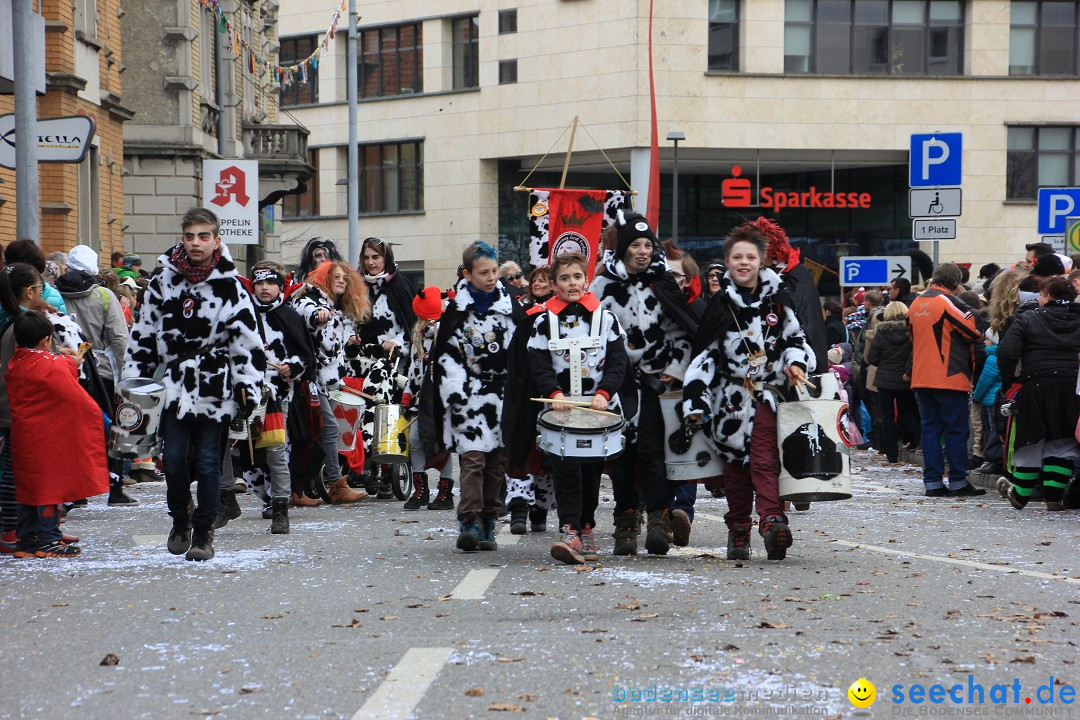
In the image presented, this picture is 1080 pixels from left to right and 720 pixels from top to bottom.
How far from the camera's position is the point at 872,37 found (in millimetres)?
49344

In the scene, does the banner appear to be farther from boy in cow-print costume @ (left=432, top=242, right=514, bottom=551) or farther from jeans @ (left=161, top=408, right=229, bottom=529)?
jeans @ (left=161, top=408, right=229, bottom=529)

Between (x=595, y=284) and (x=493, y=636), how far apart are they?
3.60 metres

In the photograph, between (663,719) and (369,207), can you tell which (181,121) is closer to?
(369,207)

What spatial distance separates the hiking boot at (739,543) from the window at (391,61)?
157ft

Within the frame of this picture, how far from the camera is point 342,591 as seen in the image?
27.1ft

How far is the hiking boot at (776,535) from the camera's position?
932 centimetres

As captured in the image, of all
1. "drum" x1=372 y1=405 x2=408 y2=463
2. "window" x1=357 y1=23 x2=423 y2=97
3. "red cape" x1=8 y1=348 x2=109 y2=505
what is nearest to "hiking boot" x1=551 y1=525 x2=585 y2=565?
"red cape" x1=8 y1=348 x2=109 y2=505

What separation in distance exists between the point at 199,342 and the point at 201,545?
119 centimetres

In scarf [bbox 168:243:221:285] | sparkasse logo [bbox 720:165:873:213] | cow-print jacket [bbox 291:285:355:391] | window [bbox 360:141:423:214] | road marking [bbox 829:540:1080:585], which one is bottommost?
road marking [bbox 829:540:1080:585]

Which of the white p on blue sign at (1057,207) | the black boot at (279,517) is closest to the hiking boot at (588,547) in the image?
the black boot at (279,517)

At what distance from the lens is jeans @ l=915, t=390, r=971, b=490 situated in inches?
585

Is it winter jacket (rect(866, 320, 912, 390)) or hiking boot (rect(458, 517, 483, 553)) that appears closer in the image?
hiking boot (rect(458, 517, 483, 553))

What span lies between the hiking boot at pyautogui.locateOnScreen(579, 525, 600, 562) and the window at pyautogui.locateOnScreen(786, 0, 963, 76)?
4129 centimetres


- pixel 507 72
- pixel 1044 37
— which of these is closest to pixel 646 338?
pixel 1044 37
